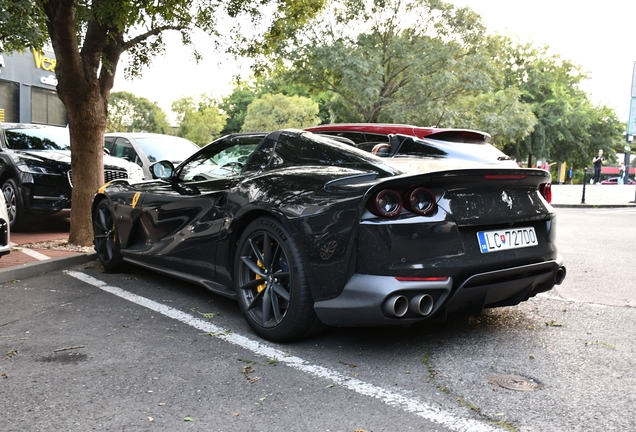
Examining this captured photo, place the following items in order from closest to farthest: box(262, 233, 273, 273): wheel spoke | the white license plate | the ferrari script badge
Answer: the white license plate < the ferrari script badge < box(262, 233, 273, 273): wheel spoke

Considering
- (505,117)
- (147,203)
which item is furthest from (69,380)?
(505,117)

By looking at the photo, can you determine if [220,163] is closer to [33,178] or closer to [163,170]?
[163,170]

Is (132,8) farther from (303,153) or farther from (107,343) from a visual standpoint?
(107,343)

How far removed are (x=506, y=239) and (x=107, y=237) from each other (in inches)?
168

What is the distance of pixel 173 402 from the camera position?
306 cm

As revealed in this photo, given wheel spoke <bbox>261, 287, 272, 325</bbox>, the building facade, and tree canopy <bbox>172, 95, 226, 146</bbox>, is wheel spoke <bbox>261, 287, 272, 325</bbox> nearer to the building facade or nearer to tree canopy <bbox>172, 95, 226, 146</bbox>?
the building facade

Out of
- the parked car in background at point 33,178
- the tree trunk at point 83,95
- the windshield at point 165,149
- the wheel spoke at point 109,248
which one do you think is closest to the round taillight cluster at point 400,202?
the wheel spoke at point 109,248

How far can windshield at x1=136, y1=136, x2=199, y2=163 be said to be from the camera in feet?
39.2

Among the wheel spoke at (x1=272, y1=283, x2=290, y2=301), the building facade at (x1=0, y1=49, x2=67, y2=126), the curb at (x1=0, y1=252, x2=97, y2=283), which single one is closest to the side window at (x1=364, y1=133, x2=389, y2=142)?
the curb at (x1=0, y1=252, x2=97, y2=283)

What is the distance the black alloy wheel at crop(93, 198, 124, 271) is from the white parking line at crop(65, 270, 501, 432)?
1170 millimetres

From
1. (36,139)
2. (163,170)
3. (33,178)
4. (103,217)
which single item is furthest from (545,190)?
(36,139)

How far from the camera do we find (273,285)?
403cm

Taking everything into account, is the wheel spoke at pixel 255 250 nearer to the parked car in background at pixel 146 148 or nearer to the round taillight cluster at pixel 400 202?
the round taillight cluster at pixel 400 202

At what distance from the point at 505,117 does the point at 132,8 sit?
28.3m
